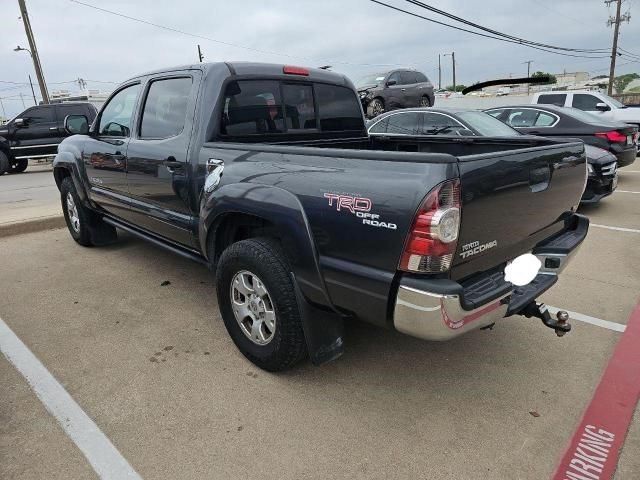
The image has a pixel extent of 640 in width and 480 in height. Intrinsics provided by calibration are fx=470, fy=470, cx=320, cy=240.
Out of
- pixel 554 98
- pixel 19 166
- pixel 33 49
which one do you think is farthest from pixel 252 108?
pixel 33 49

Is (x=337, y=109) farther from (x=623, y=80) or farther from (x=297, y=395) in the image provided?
(x=623, y=80)

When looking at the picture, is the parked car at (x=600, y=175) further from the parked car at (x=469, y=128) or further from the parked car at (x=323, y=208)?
the parked car at (x=323, y=208)

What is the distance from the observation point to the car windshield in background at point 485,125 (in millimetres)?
7237

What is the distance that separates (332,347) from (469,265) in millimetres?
901

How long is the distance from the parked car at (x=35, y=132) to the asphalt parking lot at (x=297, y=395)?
42.6 feet

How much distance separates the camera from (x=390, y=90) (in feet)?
52.6

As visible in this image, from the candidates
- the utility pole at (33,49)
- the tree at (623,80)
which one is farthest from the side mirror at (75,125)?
the tree at (623,80)

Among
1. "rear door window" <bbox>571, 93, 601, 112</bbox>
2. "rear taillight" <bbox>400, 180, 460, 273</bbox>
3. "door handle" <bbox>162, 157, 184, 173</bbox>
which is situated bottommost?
"rear door window" <bbox>571, 93, 601, 112</bbox>

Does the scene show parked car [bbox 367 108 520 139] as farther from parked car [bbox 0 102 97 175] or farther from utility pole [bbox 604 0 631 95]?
utility pole [bbox 604 0 631 95]

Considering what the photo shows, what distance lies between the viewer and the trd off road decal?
209cm

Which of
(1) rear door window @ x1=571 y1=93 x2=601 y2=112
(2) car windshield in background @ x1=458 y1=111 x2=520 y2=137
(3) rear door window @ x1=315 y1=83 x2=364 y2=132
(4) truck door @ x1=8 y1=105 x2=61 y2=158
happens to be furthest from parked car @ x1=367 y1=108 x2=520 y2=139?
(4) truck door @ x1=8 y1=105 x2=61 y2=158

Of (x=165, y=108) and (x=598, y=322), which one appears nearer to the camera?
(x=598, y=322)

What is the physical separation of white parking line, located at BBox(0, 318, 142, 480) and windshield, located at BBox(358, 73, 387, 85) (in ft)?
48.6

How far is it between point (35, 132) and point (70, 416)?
1537 cm
